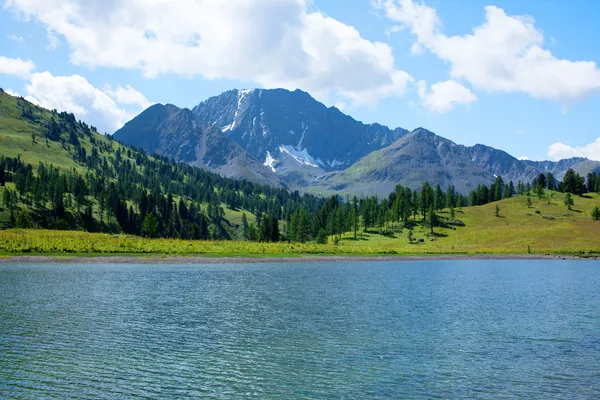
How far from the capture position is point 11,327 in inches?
1436

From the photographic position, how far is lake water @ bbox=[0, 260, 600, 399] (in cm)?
2388

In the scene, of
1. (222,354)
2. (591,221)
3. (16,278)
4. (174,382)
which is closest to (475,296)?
(222,354)

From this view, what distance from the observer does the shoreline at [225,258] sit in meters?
100

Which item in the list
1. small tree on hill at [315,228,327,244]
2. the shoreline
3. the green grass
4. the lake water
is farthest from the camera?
small tree on hill at [315,228,327,244]

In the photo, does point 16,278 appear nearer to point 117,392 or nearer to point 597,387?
point 117,392

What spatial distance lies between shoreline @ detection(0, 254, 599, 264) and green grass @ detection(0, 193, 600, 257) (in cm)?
605

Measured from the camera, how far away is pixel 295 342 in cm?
3350

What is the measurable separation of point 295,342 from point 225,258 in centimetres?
8768

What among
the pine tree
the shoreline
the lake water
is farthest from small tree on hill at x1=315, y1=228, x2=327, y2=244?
the lake water

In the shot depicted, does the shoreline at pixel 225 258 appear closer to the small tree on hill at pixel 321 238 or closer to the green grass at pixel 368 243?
the green grass at pixel 368 243

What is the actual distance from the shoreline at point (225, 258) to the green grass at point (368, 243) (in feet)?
19.9

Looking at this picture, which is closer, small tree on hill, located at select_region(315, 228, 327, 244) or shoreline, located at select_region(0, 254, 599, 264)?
shoreline, located at select_region(0, 254, 599, 264)

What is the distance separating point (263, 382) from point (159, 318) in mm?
20127

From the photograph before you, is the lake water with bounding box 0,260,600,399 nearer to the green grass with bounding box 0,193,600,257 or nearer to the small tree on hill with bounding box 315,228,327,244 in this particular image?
the green grass with bounding box 0,193,600,257
